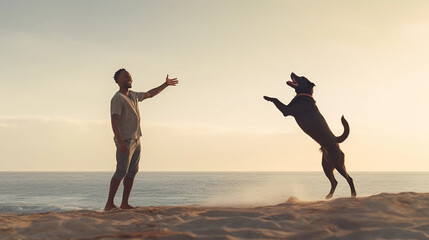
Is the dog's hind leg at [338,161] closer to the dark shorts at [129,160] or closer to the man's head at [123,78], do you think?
the dark shorts at [129,160]

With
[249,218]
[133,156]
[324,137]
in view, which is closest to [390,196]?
[324,137]

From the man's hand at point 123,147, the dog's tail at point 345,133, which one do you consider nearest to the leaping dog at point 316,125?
the dog's tail at point 345,133

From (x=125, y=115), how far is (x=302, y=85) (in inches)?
134

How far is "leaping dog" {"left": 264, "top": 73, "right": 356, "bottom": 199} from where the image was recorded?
22.6 ft

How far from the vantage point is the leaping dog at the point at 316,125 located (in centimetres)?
690

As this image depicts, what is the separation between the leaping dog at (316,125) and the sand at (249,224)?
1.94m

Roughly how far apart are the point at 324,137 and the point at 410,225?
2.93 m

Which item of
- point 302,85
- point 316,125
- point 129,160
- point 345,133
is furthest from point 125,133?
point 345,133

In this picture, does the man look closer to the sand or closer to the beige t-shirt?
the beige t-shirt

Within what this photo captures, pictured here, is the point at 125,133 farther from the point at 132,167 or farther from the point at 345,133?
the point at 345,133

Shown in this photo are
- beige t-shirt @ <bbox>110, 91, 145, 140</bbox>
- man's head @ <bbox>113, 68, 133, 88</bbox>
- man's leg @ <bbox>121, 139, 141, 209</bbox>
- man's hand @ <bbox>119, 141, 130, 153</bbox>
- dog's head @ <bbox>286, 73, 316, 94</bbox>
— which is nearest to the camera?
man's hand @ <bbox>119, 141, 130, 153</bbox>

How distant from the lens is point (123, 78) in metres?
6.36

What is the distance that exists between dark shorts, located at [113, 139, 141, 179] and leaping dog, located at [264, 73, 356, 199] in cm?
267

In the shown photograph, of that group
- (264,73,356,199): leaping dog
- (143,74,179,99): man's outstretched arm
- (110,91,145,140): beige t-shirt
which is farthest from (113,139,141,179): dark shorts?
(264,73,356,199): leaping dog
